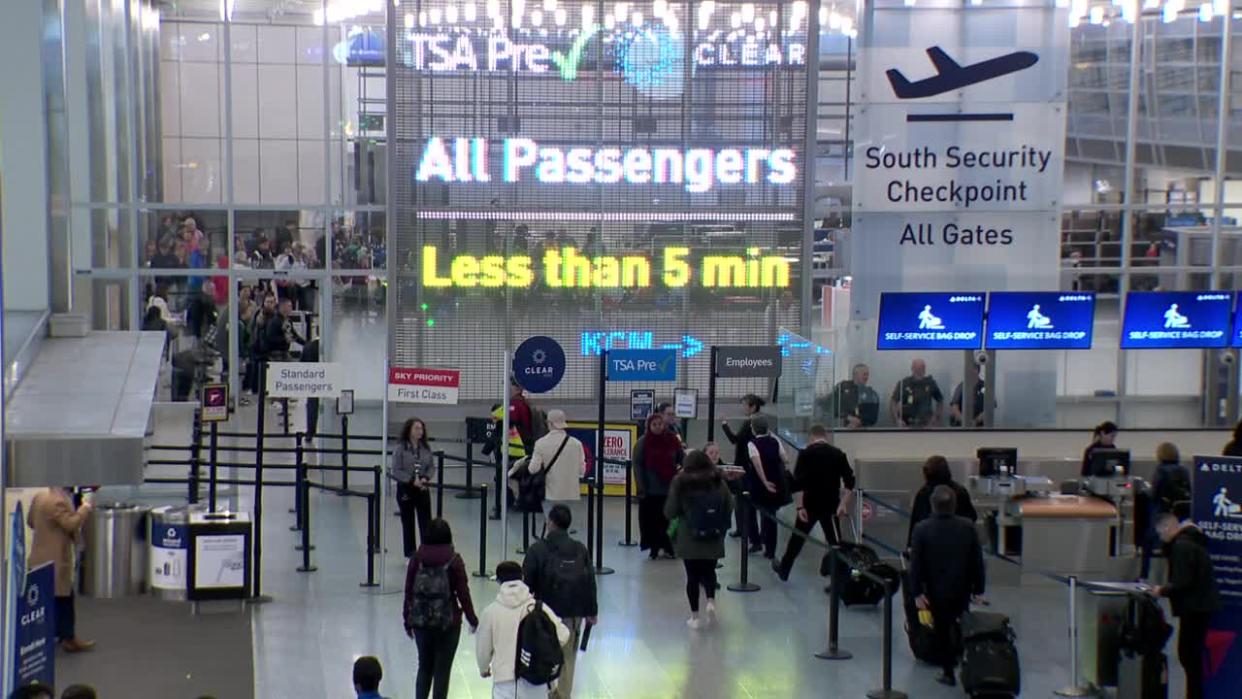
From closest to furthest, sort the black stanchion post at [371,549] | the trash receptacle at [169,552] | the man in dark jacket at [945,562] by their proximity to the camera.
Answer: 1. the man in dark jacket at [945,562]
2. the trash receptacle at [169,552]
3. the black stanchion post at [371,549]

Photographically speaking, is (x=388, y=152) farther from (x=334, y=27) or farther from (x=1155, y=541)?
(x=1155, y=541)

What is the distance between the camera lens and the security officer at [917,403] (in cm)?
1864

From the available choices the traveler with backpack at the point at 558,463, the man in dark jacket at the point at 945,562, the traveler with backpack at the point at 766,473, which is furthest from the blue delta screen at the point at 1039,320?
the man in dark jacket at the point at 945,562

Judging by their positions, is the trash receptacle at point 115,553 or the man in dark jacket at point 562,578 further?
the trash receptacle at point 115,553

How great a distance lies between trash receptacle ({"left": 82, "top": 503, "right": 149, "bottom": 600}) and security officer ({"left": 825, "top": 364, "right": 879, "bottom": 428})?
7.72 m

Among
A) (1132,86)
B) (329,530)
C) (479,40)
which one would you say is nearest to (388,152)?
(479,40)

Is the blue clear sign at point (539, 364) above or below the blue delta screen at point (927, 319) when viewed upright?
below

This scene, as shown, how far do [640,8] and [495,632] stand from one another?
1161 centimetres

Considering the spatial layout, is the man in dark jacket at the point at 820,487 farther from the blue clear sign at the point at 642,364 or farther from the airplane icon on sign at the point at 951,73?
the airplane icon on sign at the point at 951,73

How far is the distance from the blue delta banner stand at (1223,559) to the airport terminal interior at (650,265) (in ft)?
9.58

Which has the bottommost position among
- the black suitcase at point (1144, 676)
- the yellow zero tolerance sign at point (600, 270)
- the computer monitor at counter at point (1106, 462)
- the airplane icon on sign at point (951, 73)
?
the black suitcase at point (1144, 676)

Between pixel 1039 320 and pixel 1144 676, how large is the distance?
7.65m

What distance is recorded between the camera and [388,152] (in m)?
19.2

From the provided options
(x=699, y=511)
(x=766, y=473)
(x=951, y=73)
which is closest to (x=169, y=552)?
(x=699, y=511)
